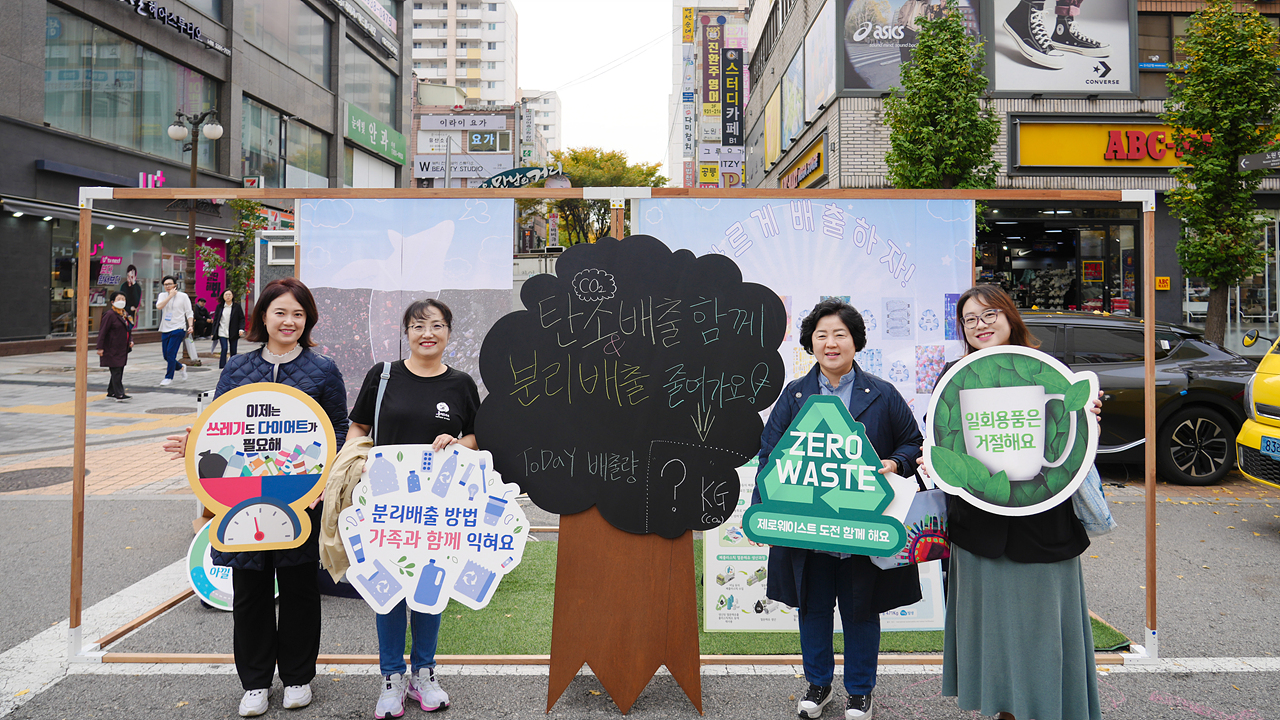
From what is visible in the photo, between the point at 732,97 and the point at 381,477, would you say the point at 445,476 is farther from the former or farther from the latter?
the point at 732,97

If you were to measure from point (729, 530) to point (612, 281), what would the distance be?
1.59 meters

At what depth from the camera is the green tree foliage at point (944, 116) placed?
33.8ft

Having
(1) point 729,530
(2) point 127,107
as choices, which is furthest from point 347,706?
(2) point 127,107

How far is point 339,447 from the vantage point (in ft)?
11.5

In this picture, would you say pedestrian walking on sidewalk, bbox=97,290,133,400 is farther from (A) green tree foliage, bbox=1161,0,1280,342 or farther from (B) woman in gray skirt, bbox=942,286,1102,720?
(A) green tree foliage, bbox=1161,0,1280,342

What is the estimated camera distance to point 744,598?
13.2 feet

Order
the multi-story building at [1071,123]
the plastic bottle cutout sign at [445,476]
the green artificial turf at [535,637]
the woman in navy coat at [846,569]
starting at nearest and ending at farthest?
Answer: the woman in navy coat at [846,569], the plastic bottle cutout sign at [445,476], the green artificial turf at [535,637], the multi-story building at [1071,123]

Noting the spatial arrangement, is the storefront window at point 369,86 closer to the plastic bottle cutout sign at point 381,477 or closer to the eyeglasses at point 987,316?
the plastic bottle cutout sign at point 381,477

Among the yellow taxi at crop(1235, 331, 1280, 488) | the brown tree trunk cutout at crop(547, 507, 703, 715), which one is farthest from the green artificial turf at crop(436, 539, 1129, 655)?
the yellow taxi at crop(1235, 331, 1280, 488)

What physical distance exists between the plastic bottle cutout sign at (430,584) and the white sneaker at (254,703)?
32.6 inches

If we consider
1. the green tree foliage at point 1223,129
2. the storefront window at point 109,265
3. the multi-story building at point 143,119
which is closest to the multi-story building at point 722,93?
the multi-story building at point 143,119

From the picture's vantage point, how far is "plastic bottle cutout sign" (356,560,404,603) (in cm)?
318

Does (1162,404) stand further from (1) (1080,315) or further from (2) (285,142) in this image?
(2) (285,142)

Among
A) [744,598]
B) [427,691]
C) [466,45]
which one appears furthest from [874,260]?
[466,45]
